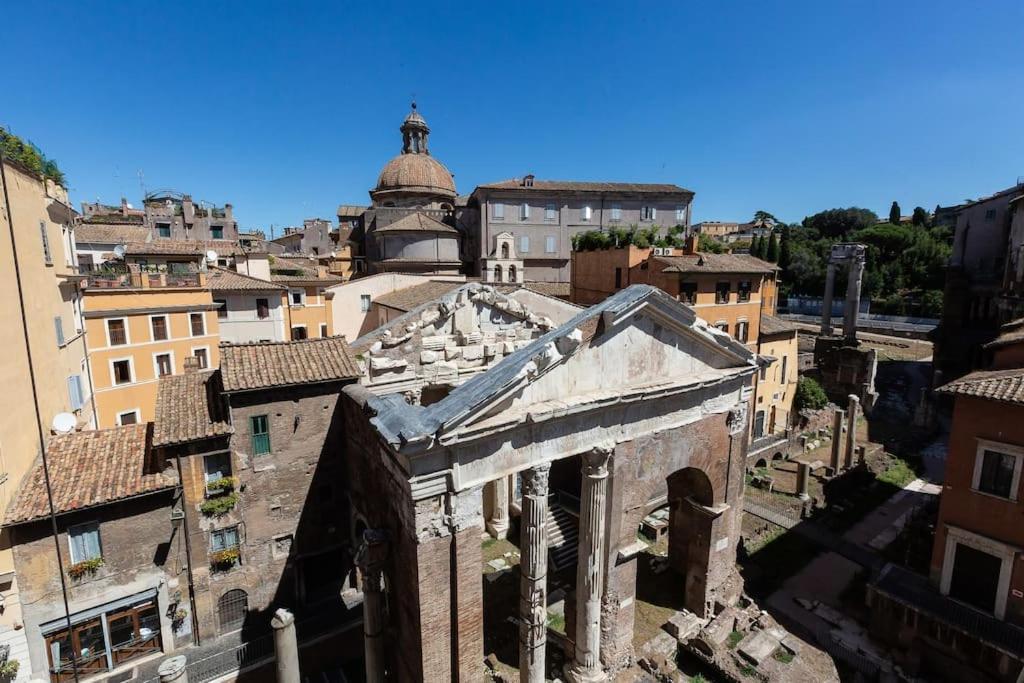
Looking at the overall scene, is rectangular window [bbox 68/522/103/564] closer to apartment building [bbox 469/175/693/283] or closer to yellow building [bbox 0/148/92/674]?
yellow building [bbox 0/148/92/674]

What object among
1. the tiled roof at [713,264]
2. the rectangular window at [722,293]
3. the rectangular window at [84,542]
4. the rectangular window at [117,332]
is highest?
the tiled roof at [713,264]

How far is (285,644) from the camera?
9875mm

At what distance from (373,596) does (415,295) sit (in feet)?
58.9

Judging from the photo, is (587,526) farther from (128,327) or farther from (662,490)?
(128,327)

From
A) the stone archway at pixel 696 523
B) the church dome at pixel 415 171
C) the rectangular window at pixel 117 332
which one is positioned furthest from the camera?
the church dome at pixel 415 171

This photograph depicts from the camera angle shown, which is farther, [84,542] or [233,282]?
[233,282]

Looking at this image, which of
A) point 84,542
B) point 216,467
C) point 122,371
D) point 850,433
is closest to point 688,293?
point 850,433

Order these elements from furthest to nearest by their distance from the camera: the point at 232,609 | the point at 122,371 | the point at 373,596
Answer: the point at 122,371, the point at 232,609, the point at 373,596

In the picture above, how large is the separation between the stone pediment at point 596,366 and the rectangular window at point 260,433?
455 cm

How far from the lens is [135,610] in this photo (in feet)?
39.1

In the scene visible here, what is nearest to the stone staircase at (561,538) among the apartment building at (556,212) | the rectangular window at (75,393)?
the rectangular window at (75,393)

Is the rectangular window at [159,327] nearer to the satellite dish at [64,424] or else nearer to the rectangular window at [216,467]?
the satellite dish at [64,424]

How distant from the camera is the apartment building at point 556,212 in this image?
41.8 m

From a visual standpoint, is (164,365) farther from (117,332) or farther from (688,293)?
(688,293)
